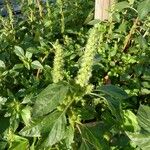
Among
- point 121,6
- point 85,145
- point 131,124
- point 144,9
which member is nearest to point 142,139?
point 85,145

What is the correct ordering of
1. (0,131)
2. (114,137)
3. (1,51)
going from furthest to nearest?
(1,51), (114,137), (0,131)

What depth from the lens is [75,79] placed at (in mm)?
1724

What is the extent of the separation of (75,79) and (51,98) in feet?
0.54

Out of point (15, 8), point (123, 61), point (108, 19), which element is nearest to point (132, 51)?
point (123, 61)

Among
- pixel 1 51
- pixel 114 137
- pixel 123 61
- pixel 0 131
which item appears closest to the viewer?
pixel 0 131

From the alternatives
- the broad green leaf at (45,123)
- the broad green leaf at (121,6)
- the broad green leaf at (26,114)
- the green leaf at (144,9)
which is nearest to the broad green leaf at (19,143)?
the broad green leaf at (26,114)

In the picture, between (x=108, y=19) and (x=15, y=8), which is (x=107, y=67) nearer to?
(x=108, y=19)

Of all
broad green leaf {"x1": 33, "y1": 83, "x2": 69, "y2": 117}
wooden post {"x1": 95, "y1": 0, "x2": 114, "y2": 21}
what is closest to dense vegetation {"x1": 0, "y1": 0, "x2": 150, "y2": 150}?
broad green leaf {"x1": 33, "y1": 83, "x2": 69, "y2": 117}

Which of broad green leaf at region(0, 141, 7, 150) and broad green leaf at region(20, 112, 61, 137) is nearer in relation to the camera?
broad green leaf at region(20, 112, 61, 137)

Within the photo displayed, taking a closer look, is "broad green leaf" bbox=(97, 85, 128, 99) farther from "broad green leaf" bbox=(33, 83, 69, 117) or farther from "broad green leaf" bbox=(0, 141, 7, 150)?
"broad green leaf" bbox=(0, 141, 7, 150)

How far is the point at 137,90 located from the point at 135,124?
41 centimetres

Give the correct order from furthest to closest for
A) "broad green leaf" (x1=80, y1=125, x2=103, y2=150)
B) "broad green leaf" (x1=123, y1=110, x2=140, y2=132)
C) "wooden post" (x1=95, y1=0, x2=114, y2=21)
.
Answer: "wooden post" (x1=95, y1=0, x2=114, y2=21)
"broad green leaf" (x1=123, y1=110, x2=140, y2=132)
"broad green leaf" (x1=80, y1=125, x2=103, y2=150)

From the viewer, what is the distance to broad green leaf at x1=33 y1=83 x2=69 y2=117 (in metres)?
1.60

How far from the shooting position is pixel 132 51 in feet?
9.37
